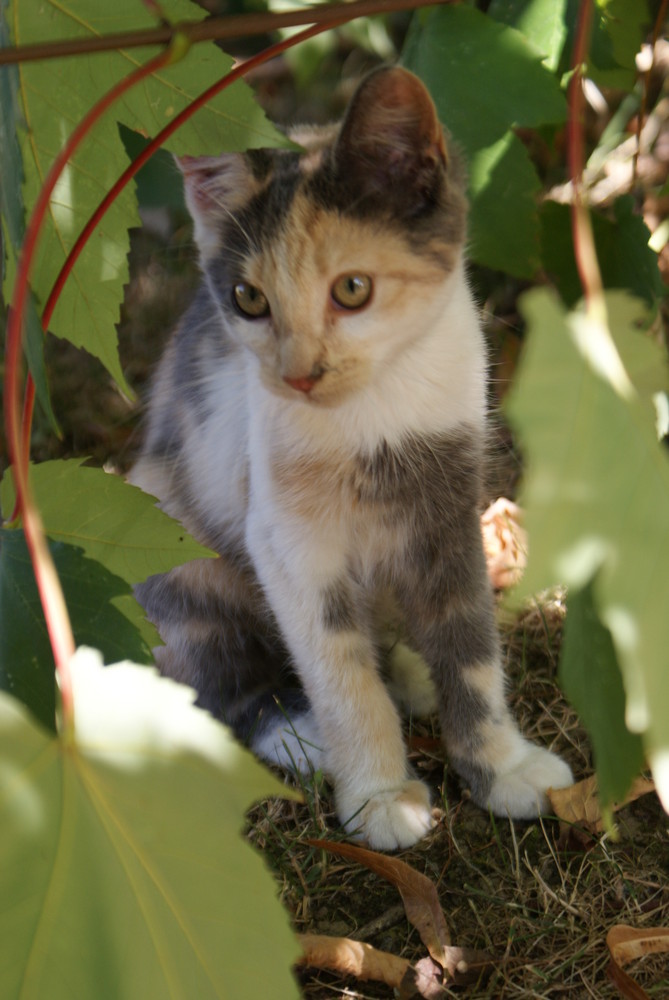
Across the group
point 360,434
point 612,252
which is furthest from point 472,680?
point 612,252

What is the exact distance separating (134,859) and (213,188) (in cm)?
99

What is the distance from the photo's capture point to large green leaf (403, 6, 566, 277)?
1294 millimetres

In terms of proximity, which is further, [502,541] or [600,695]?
[502,541]

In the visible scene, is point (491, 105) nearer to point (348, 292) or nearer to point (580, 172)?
point (348, 292)

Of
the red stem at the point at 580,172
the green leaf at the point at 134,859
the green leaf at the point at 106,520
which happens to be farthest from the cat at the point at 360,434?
the green leaf at the point at 134,859

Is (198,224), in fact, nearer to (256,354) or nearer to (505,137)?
(256,354)

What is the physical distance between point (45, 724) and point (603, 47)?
122cm

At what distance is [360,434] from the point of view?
1.30 m

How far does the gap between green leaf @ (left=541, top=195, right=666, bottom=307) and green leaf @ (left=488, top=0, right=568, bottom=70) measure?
0.70 ft

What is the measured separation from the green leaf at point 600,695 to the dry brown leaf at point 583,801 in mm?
623

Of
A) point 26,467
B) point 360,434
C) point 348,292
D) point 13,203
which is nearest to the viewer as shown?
point 26,467

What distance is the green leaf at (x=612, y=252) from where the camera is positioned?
1.28m

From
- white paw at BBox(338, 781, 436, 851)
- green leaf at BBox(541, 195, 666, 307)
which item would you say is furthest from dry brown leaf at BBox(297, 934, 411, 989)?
green leaf at BBox(541, 195, 666, 307)

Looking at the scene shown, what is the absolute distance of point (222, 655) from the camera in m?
1.65
